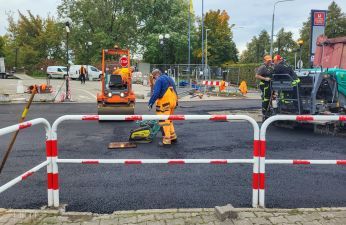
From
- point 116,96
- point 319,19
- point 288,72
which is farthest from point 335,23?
point 116,96

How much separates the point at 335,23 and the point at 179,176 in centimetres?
7647

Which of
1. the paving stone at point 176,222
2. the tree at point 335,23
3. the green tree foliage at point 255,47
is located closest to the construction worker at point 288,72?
the paving stone at point 176,222

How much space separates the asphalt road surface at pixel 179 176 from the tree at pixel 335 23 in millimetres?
69464

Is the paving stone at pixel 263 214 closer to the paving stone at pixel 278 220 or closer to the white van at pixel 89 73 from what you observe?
the paving stone at pixel 278 220

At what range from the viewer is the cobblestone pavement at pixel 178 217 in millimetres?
4352

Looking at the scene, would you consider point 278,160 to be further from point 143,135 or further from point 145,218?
point 143,135

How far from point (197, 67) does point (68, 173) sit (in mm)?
29358

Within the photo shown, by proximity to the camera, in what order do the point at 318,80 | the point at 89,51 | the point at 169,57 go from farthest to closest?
the point at 169,57 < the point at 89,51 < the point at 318,80

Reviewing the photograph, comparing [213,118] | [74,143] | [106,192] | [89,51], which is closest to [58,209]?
[106,192]

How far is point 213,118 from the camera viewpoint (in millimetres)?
5059

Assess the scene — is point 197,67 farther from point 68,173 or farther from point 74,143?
point 68,173

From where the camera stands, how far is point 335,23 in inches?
2933

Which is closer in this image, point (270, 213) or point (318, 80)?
point (270, 213)

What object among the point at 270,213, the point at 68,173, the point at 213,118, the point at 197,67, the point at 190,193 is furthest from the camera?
the point at 197,67
